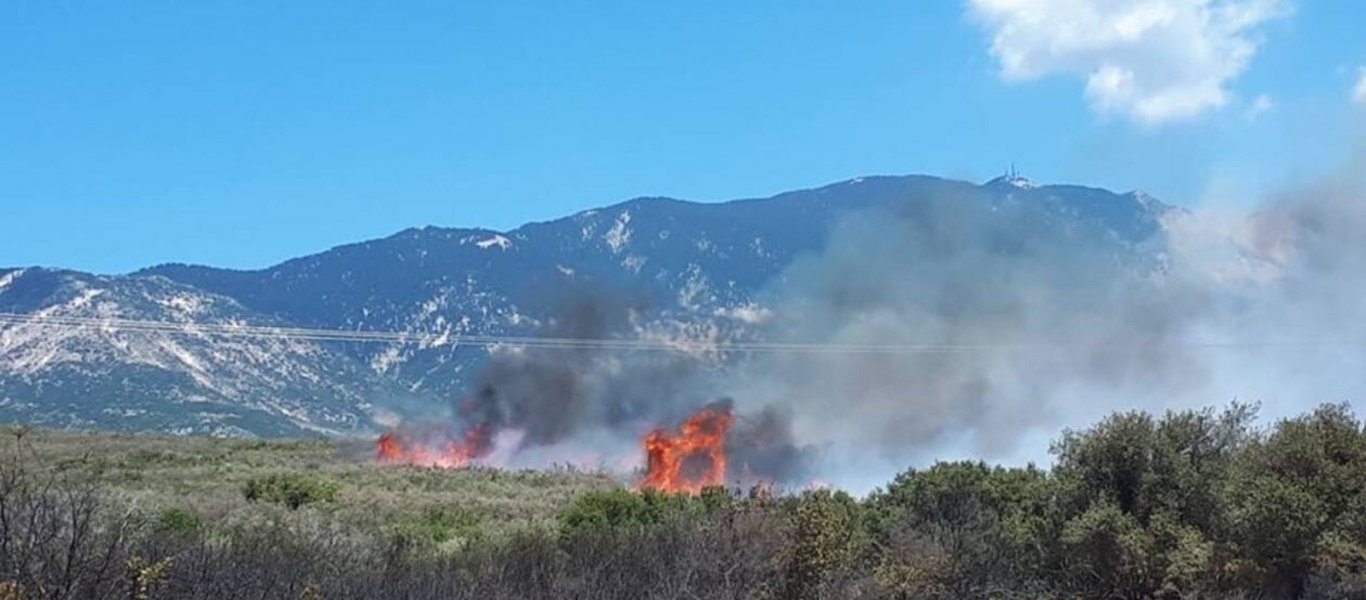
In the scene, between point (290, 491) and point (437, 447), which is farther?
point (437, 447)

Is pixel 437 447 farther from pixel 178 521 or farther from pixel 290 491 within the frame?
pixel 178 521

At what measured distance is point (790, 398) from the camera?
11444 cm

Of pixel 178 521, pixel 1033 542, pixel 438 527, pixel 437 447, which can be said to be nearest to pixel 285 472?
pixel 438 527

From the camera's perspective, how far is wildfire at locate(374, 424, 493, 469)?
100 meters

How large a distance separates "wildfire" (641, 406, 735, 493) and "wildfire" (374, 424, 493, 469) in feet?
44.9

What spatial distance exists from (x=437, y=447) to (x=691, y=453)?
20879mm

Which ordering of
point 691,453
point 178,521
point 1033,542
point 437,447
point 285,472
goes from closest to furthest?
point 178,521 → point 1033,542 → point 285,472 → point 691,453 → point 437,447

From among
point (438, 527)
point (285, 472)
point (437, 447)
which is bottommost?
point (438, 527)

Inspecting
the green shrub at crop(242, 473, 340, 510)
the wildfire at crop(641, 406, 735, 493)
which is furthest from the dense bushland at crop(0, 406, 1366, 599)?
the wildfire at crop(641, 406, 735, 493)

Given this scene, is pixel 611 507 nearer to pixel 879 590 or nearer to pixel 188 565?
pixel 879 590

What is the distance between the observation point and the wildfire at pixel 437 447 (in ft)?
329

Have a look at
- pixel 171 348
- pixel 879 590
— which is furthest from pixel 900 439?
pixel 171 348

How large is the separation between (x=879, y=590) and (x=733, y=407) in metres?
63.7

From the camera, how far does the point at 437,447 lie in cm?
10581
